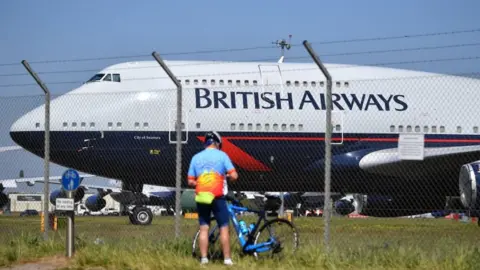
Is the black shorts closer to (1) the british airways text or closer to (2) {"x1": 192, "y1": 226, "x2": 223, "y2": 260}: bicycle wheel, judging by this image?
(2) {"x1": 192, "y1": 226, "x2": 223, "y2": 260}: bicycle wheel

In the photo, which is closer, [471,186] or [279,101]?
[471,186]

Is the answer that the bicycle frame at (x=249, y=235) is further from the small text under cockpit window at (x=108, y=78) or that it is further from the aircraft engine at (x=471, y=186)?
the small text under cockpit window at (x=108, y=78)

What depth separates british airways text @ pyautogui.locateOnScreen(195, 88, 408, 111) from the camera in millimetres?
23203

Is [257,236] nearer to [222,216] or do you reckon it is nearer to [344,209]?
[222,216]

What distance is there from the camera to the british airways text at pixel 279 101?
2320 centimetres

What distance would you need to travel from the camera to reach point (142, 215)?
24016 mm

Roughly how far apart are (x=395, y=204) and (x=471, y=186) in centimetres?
568

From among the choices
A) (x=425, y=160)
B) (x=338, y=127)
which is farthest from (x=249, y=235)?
(x=338, y=127)

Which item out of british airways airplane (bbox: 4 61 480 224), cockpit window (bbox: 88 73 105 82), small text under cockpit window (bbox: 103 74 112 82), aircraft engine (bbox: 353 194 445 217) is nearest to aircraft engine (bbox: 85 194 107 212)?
cockpit window (bbox: 88 73 105 82)

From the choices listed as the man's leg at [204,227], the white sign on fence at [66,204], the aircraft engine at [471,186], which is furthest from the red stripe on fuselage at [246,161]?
the man's leg at [204,227]

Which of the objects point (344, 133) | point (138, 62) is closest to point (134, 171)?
point (138, 62)

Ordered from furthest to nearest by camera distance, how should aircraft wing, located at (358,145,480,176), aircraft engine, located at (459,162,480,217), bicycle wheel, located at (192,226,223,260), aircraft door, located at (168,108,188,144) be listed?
aircraft door, located at (168,108,188,144) < aircraft wing, located at (358,145,480,176) < aircraft engine, located at (459,162,480,217) < bicycle wheel, located at (192,226,223,260)

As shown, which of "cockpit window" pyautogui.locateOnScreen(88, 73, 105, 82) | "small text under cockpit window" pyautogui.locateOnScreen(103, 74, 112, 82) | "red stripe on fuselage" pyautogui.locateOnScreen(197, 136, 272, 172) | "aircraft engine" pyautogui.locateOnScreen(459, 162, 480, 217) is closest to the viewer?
"aircraft engine" pyautogui.locateOnScreen(459, 162, 480, 217)

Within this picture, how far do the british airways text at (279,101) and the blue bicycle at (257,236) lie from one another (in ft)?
38.9
